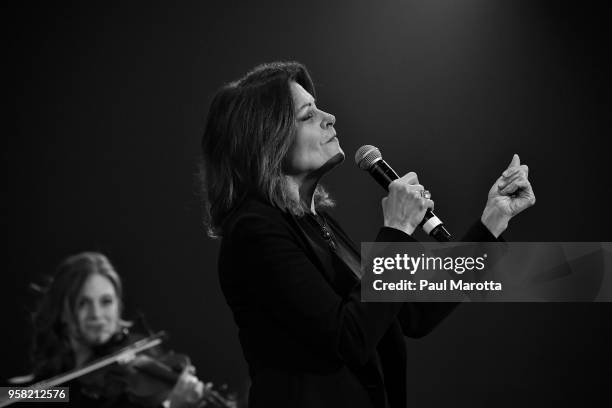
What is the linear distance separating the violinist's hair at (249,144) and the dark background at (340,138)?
3.90ft

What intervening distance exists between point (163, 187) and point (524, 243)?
1.39 meters

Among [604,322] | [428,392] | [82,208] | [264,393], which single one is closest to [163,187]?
[82,208]

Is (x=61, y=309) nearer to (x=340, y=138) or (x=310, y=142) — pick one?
(x=340, y=138)

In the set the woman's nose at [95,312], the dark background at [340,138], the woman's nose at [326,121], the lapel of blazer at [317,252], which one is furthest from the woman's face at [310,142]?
the woman's nose at [95,312]

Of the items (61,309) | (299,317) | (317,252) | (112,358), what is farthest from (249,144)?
(112,358)

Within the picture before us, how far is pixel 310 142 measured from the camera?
1244 millimetres

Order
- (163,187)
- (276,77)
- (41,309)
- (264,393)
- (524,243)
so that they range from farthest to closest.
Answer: (524,243) < (163,187) < (41,309) < (276,77) < (264,393)

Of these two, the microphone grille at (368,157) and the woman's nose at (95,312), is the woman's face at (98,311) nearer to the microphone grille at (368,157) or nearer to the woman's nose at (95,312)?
the woman's nose at (95,312)

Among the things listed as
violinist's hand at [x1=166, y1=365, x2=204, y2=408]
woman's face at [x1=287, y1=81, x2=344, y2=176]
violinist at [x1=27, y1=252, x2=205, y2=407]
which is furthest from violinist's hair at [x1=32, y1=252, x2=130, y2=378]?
woman's face at [x1=287, y1=81, x2=344, y2=176]

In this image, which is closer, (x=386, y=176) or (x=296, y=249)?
(x=296, y=249)

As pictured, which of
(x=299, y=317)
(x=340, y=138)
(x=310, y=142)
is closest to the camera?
(x=299, y=317)

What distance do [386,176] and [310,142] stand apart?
16 cm

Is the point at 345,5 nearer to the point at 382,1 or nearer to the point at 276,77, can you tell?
the point at 382,1

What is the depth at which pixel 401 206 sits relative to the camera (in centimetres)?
109
